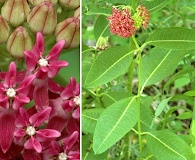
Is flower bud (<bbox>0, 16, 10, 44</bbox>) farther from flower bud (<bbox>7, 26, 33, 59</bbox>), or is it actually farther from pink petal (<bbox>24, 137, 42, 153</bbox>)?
pink petal (<bbox>24, 137, 42, 153</bbox>)

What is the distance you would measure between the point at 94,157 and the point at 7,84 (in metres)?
0.26

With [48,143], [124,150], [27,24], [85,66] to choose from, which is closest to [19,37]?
[27,24]

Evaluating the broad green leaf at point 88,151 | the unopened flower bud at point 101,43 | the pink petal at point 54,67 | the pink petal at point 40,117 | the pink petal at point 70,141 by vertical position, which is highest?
the pink petal at point 54,67

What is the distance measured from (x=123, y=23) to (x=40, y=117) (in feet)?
0.62

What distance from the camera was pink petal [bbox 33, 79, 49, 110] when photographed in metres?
0.79

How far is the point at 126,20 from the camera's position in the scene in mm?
828

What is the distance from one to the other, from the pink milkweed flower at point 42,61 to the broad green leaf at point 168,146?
0.21 m

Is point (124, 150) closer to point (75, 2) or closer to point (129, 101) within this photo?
point (129, 101)

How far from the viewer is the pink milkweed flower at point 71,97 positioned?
2.65 feet

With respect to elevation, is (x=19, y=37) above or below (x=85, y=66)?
above

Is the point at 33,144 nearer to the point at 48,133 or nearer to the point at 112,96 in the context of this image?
the point at 48,133

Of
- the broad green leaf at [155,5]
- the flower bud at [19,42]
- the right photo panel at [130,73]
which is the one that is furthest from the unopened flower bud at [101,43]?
the flower bud at [19,42]

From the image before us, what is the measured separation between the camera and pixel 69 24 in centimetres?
80

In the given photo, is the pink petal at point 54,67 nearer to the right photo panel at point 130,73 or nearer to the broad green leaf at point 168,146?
the right photo panel at point 130,73
